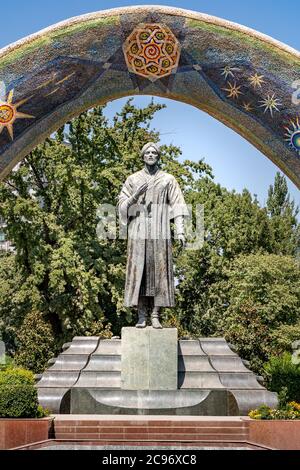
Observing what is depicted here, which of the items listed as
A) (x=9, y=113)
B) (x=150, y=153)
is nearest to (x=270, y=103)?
(x=150, y=153)

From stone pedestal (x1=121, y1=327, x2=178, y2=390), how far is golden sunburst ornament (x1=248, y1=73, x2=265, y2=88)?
5.63 meters

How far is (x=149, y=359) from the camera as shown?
12812mm

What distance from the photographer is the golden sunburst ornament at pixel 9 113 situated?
15875 mm

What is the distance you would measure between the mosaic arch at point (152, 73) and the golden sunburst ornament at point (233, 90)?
19 mm

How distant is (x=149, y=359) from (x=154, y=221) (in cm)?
213

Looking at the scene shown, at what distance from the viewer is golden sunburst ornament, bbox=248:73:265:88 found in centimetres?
1623

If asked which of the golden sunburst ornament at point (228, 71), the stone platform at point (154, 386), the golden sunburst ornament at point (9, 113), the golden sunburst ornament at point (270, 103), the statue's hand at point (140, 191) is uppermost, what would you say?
the golden sunburst ornament at point (228, 71)

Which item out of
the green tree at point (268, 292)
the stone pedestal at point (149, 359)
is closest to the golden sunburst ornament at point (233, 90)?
the stone pedestal at point (149, 359)

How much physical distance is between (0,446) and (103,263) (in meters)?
14.4

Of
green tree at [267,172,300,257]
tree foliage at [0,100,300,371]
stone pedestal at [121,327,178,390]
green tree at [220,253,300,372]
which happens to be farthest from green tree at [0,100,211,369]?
stone pedestal at [121,327,178,390]

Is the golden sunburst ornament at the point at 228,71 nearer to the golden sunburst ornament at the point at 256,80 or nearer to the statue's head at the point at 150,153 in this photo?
the golden sunburst ornament at the point at 256,80

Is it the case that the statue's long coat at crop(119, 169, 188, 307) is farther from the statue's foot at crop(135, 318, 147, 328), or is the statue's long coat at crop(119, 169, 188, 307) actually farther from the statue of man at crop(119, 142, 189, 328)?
the statue's foot at crop(135, 318, 147, 328)

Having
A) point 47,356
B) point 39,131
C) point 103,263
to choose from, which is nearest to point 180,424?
point 39,131

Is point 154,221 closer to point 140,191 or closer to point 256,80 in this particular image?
point 140,191
